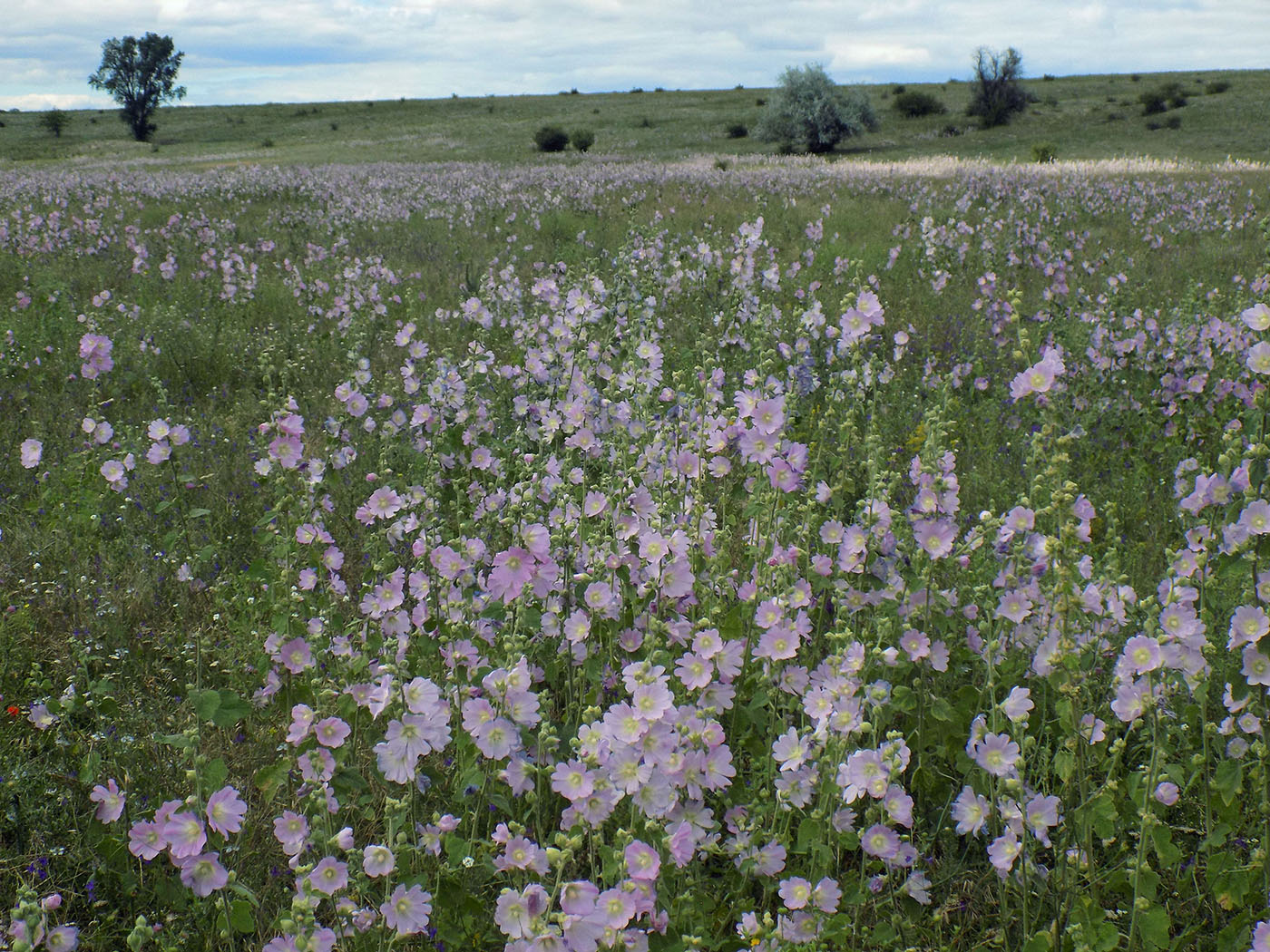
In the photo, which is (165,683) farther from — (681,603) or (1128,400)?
(1128,400)

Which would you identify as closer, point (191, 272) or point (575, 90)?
point (191, 272)

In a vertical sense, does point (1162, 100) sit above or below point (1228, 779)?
above

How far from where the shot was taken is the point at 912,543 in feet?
8.33

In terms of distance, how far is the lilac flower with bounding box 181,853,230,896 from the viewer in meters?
1.78

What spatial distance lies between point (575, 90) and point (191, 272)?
74.0 m

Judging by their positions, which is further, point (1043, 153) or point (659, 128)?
point (659, 128)

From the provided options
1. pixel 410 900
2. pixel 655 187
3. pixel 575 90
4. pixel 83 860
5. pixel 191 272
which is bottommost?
pixel 83 860

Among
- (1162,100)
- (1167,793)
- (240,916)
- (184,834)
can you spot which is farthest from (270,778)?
(1162,100)

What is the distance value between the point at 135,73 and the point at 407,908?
250 ft

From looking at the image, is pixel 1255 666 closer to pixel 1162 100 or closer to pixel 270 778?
pixel 270 778

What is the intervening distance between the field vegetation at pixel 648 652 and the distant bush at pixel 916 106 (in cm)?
4529

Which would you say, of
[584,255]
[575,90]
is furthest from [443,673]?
[575,90]

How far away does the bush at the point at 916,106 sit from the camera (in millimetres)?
46031

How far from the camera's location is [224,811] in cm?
180
